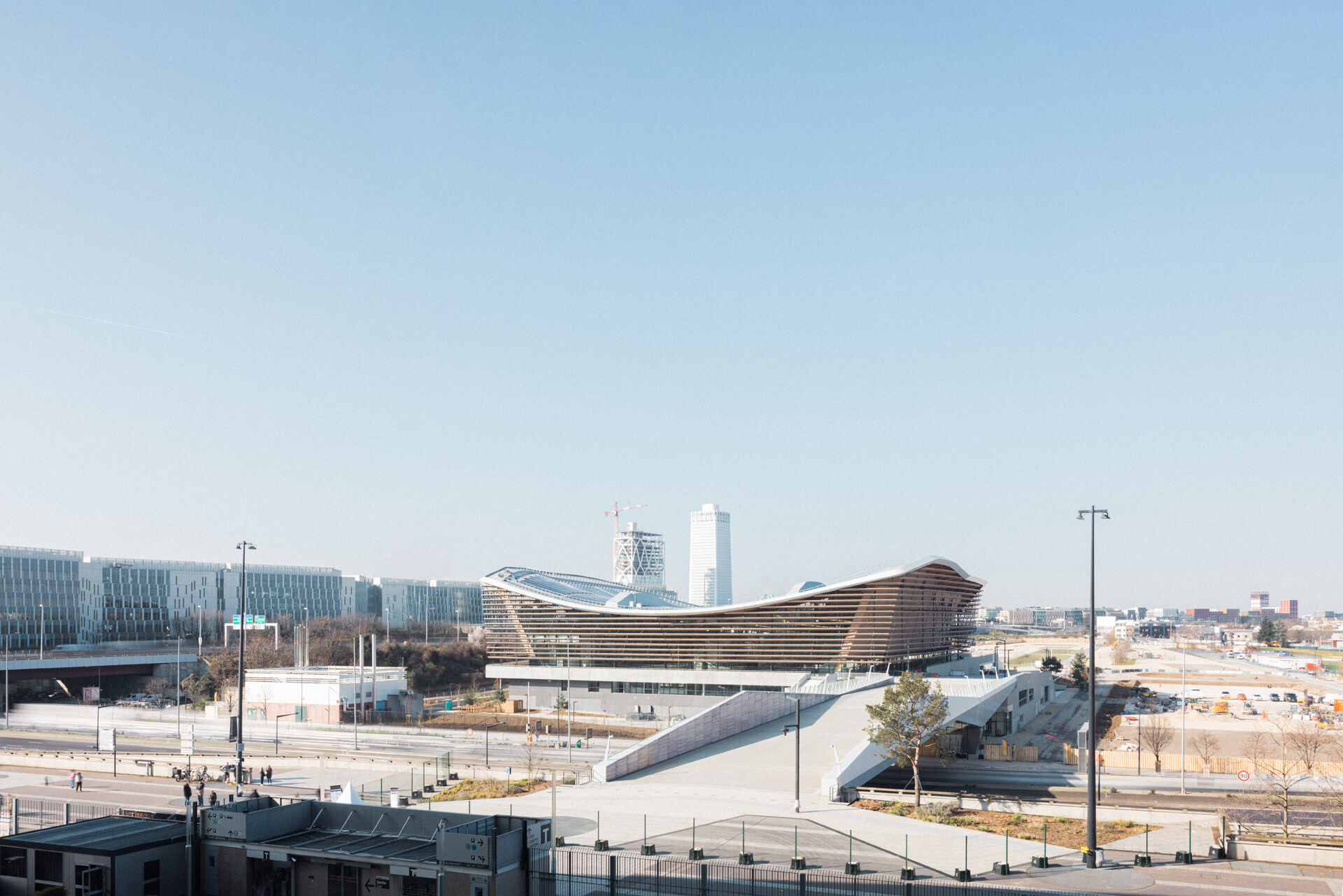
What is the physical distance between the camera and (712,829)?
33.4 metres

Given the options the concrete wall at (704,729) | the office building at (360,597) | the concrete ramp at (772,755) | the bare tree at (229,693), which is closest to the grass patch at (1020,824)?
the concrete ramp at (772,755)

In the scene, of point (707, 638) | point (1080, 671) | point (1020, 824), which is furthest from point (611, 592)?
point (1020, 824)

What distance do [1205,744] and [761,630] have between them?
3277 cm

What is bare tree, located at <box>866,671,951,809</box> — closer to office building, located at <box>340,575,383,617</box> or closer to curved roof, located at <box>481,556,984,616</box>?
curved roof, located at <box>481,556,984,616</box>

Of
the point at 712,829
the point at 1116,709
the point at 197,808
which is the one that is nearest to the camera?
the point at 197,808

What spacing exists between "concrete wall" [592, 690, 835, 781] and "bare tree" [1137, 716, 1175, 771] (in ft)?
60.2

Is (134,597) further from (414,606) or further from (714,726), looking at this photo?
(714,726)

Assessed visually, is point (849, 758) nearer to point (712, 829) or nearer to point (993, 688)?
point (712, 829)

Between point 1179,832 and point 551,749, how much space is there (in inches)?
1313

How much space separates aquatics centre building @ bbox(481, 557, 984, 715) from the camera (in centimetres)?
8131

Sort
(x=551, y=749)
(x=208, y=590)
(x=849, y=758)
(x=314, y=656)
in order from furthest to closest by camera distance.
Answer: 1. (x=208, y=590)
2. (x=314, y=656)
3. (x=551, y=749)
4. (x=849, y=758)

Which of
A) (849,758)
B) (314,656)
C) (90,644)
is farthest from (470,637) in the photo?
(849,758)

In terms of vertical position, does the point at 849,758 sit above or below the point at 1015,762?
above

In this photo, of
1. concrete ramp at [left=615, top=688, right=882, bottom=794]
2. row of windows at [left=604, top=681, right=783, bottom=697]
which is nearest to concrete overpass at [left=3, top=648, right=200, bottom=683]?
row of windows at [left=604, top=681, right=783, bottom=697]
